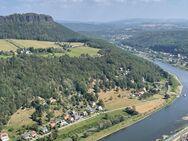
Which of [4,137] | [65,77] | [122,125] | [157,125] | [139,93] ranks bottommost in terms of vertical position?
[157,125]

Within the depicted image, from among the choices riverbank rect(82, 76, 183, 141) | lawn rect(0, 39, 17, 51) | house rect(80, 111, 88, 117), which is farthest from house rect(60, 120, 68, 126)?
lawn rect(0, 39, 17, 51)

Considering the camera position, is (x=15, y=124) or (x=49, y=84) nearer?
(x=15, y=124)

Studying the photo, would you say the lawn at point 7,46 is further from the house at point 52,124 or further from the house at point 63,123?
the house at point 52,124

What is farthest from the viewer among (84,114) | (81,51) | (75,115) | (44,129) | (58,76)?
(81,51)

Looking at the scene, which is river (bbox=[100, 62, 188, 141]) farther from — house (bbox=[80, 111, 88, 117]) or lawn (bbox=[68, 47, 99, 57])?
lawn (bbox=[68, 47, 99, 57])

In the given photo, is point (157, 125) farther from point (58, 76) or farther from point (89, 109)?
point (58, 76)

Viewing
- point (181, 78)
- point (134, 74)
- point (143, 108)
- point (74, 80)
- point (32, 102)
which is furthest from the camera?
point (181, 78)

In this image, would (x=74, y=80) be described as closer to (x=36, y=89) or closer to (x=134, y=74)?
(x=36, y=89)

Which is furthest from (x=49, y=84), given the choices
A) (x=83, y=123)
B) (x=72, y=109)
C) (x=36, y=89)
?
(x=83, y=123)

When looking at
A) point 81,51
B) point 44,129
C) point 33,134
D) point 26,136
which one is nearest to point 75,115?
point 44,129
